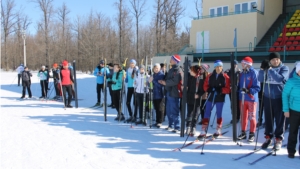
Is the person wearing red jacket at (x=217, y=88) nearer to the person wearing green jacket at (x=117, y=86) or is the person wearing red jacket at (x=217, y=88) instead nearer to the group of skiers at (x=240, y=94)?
the group of skiers at (x=240, y=94)

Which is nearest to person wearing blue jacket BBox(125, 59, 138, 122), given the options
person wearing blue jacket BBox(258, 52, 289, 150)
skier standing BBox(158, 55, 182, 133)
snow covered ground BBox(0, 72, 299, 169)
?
snow covered ground BBox(0, 72, 299, 169)

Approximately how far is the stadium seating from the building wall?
168 centimetres

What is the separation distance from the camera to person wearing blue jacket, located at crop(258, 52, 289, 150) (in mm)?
4996

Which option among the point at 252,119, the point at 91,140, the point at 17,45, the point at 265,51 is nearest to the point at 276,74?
the point at 252,119

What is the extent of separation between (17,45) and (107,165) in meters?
57.6

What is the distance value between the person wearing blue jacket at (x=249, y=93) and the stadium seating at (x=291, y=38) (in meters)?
12.5

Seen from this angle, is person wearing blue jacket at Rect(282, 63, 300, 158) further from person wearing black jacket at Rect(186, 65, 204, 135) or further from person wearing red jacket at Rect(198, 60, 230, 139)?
person wearing black jacket at Rect(186, 65, 204, 135)

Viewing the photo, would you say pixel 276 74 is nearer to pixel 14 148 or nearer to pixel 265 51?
pixel 14 148

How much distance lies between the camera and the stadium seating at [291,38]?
17.1 meters

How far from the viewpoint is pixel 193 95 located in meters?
6.50

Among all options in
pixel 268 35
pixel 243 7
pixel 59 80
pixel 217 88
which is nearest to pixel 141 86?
pixel 217 88

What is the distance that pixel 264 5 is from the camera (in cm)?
2064

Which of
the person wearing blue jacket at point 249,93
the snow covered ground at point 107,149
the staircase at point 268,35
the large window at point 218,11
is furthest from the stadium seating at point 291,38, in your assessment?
the person wearing blue jacket at point 249,93

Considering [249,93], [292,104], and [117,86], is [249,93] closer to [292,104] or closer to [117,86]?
[292,104]
